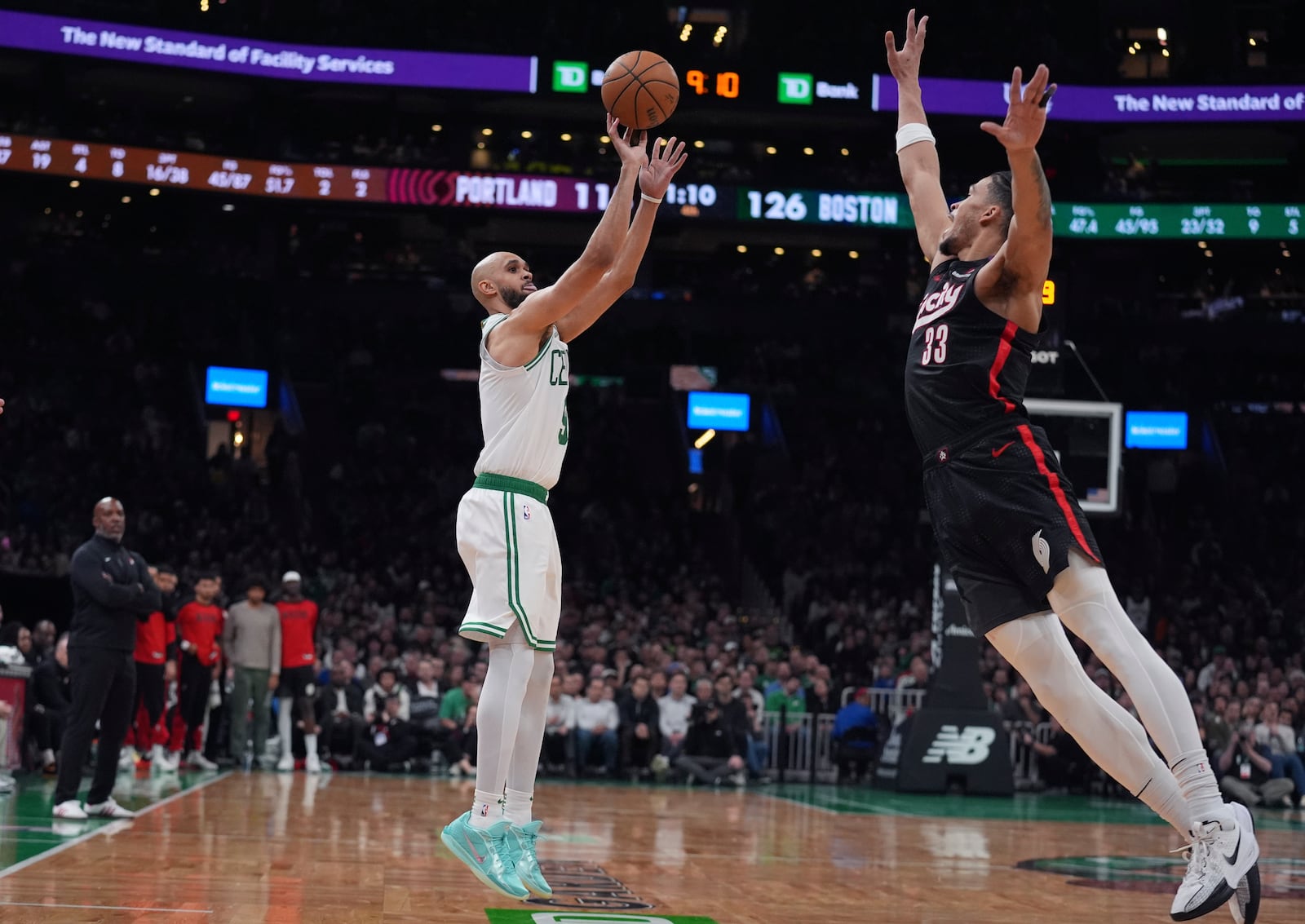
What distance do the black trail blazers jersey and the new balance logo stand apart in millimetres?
11464

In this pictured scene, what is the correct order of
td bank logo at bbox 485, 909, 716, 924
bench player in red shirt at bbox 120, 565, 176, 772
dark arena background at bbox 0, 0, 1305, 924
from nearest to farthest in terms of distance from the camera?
td bank logo at bbox 485, 909, 716, 924
bench player in red shirt at bbox 120, 565, 176, 772
dark arena background at bbox 0, 0, 1305, 924

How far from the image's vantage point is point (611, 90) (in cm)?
643

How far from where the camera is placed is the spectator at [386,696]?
16969 millimetres

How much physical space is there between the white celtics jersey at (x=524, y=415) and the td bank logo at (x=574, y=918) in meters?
1.77

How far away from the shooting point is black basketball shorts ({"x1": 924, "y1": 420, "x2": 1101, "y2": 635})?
17.4 feet

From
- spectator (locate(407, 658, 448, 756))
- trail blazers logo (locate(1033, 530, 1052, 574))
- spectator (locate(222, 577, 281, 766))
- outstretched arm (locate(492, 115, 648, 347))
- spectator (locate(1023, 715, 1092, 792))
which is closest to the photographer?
trail blazers logo (locate(1033, 530, 1052, 574))

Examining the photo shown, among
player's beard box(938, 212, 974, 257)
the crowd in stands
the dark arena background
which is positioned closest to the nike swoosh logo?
player's beard box(938, 212, 974, 257)

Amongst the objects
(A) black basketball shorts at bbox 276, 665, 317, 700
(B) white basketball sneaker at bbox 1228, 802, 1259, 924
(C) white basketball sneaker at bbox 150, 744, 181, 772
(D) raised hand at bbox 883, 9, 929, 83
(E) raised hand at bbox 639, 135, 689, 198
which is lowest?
(C) white basketball sneaker at bbox 150, 744, 181, 772

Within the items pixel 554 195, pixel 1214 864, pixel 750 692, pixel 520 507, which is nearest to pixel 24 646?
pixel 750 692

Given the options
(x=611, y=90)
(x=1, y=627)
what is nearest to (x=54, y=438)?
(x=1, y=627)

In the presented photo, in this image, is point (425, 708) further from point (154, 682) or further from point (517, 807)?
point (517, 807)

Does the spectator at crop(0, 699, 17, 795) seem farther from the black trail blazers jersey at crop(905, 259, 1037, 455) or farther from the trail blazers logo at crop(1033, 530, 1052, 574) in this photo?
the trail blazers logo at crop(1033, 530, 1052, 574)

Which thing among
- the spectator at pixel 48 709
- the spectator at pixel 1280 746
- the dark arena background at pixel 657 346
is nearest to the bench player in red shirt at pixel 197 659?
the dark arena background at pixel 657 346

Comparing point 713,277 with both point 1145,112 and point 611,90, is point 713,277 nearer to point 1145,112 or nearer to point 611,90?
point 1145,112
